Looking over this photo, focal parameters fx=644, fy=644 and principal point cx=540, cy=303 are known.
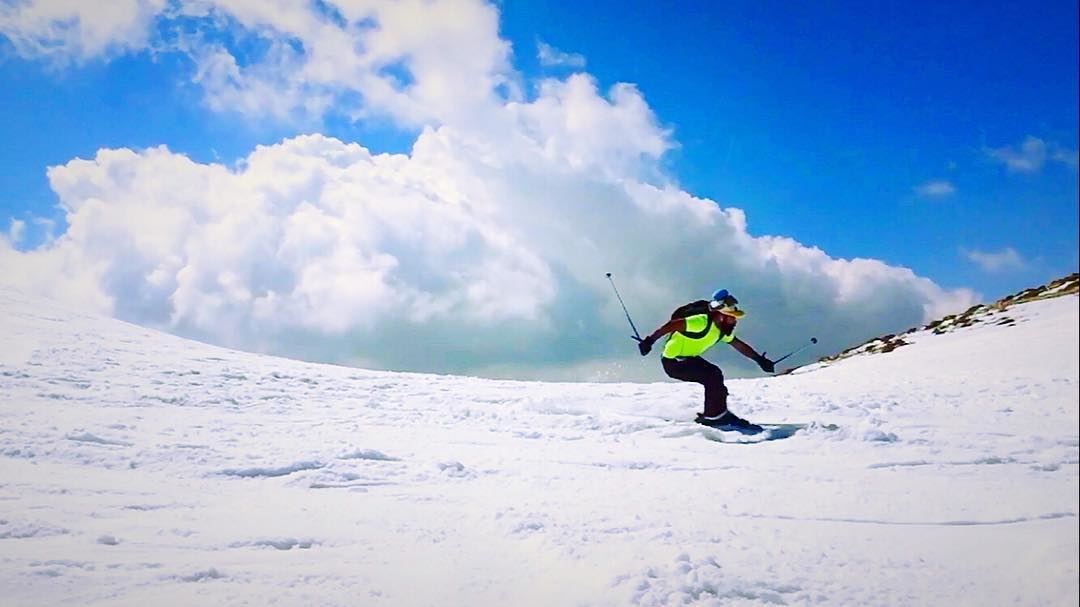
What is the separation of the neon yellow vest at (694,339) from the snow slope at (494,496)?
1051 mm

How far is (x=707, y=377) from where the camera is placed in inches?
353

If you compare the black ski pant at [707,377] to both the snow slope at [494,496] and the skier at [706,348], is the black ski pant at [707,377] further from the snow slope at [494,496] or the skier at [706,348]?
the snow slope at [494,496]

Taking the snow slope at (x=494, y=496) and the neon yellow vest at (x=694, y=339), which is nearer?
the snow slope at (x=494, y=496)

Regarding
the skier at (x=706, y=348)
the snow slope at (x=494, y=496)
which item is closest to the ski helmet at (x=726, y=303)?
the skier at (x=706, y=348)

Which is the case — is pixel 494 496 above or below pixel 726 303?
below

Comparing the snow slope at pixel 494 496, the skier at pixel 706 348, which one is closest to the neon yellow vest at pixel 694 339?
the skier at pixel 706 348

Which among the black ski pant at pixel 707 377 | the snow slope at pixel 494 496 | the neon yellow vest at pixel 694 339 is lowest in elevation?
the snow slope at pixel 494 496

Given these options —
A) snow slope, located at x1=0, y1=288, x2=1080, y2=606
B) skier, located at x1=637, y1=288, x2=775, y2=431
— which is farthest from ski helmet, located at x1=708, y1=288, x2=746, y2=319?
snow slope, located at x1=0, y1=288, x2=1080, y2=606

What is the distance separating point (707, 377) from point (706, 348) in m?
0.42

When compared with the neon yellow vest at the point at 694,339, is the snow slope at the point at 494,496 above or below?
below

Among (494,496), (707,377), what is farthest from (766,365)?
(494,496)

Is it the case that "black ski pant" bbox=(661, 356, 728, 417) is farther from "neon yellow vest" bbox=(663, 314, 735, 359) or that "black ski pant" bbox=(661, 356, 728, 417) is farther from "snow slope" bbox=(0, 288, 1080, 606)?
"snow slope" bbox=(0, 288, 1080, 606)

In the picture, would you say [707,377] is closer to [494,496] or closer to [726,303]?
[726,303]

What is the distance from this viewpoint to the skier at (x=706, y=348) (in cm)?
875
